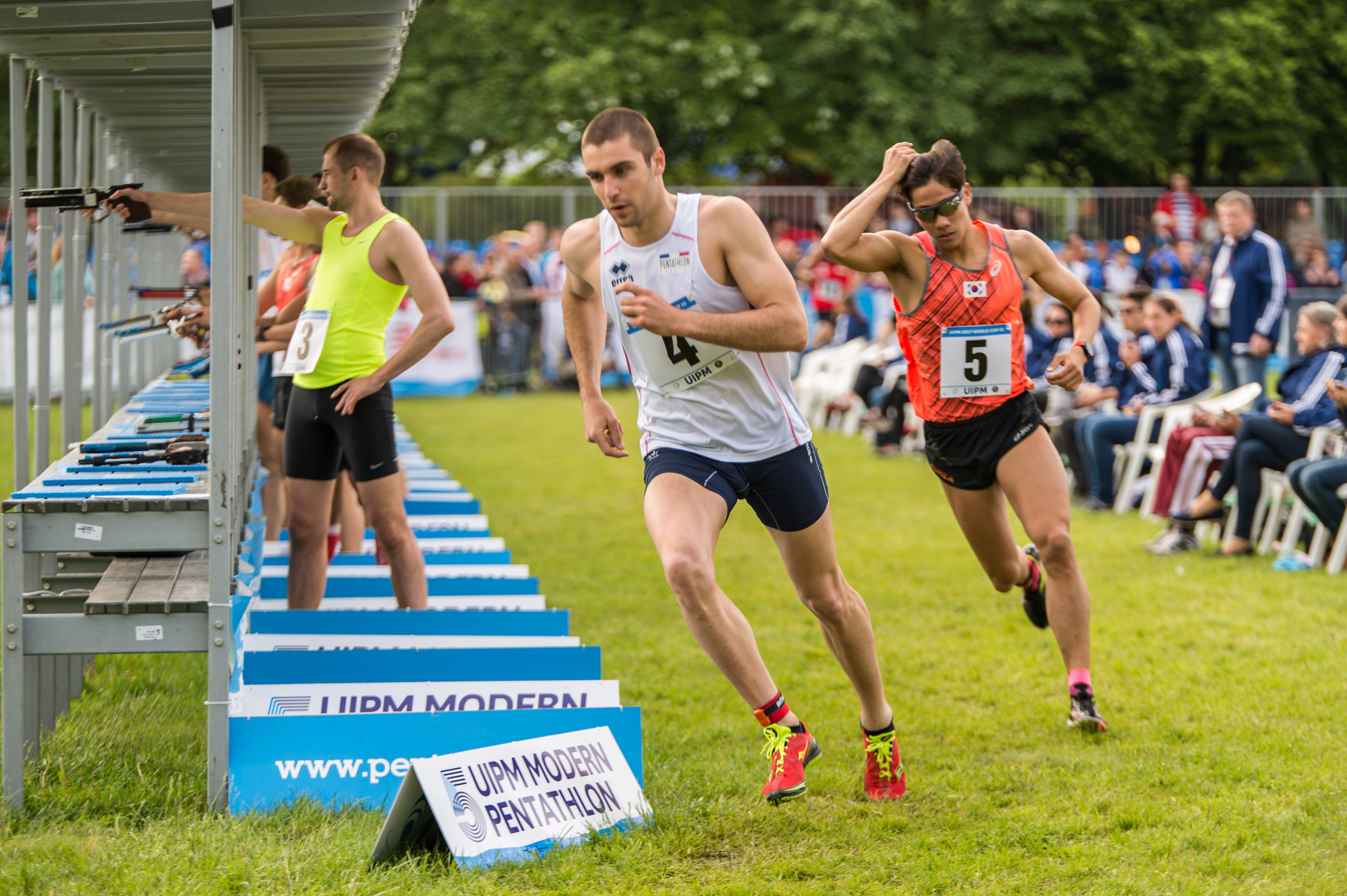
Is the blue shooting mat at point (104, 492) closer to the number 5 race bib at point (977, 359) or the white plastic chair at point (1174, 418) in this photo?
the number 5 race bib at point (977, 359)

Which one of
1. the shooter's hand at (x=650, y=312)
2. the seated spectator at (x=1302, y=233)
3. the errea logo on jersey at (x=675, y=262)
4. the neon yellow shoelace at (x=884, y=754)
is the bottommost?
the neon yellow shoelace at (x=884, y=754)

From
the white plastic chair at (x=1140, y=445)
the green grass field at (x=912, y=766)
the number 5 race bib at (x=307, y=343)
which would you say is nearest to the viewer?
the green grass field at (x=912, y=766)

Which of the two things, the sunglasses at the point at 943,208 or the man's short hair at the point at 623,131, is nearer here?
the man's short hair at the point at 623,131

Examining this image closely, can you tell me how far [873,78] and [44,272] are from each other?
27.0 metres

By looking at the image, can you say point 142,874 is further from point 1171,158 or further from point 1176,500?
point 1171,158

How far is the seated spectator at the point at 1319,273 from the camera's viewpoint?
21.5 metres

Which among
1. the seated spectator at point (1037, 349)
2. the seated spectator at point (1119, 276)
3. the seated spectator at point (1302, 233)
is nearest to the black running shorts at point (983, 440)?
the seated spectator at point (1037, 349)

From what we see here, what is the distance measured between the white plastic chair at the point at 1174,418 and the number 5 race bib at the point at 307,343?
651 centimetres

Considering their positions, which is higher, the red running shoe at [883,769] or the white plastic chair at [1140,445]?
the white plastic chair at [1140,445]

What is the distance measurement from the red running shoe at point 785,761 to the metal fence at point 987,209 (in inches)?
795

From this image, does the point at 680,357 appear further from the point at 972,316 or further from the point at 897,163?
the point at 972,316

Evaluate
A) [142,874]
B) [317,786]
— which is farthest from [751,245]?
[142,874]

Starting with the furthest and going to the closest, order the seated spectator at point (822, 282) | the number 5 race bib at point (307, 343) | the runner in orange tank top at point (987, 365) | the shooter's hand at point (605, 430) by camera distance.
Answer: the seated spectator at point (822, 282), the number 5 race bib at point (307, 343), the runner in orange tank top at point (987, 365), the shooter's hand at point (605, 430)

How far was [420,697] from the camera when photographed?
464cm
